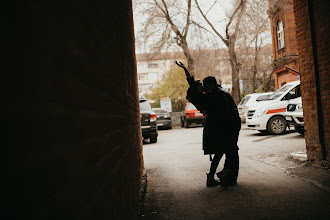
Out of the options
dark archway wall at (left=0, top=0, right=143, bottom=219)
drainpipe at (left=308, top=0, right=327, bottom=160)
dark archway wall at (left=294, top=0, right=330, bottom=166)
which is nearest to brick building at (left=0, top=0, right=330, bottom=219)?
dark archway wall at (left=0, top=0, right=143, bottom=219)

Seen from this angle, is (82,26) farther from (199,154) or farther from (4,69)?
(199,154)

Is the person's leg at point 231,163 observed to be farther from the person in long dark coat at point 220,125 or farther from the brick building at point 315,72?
the brick building at point 315,72

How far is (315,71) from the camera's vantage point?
5.64m

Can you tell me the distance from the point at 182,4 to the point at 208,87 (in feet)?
62.5

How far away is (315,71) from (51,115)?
19.0 feet

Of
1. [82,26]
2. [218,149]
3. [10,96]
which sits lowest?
[218,149]

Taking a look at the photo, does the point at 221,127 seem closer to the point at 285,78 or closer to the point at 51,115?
the point at 51,115

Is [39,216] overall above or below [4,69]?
below

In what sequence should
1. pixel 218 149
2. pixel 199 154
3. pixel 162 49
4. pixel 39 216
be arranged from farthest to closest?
pixel 162 49 < pixel 199 154 < pixel 218 149 < pixel 39 216

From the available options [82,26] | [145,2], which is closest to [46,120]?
[82,26]

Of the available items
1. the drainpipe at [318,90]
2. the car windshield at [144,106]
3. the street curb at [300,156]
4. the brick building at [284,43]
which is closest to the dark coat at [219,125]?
the drainpipe at [318,90]

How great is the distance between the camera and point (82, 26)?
→ 4.31 feet

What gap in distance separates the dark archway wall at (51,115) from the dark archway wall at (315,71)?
199 inches

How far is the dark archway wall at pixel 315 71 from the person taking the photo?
17.6 feet
